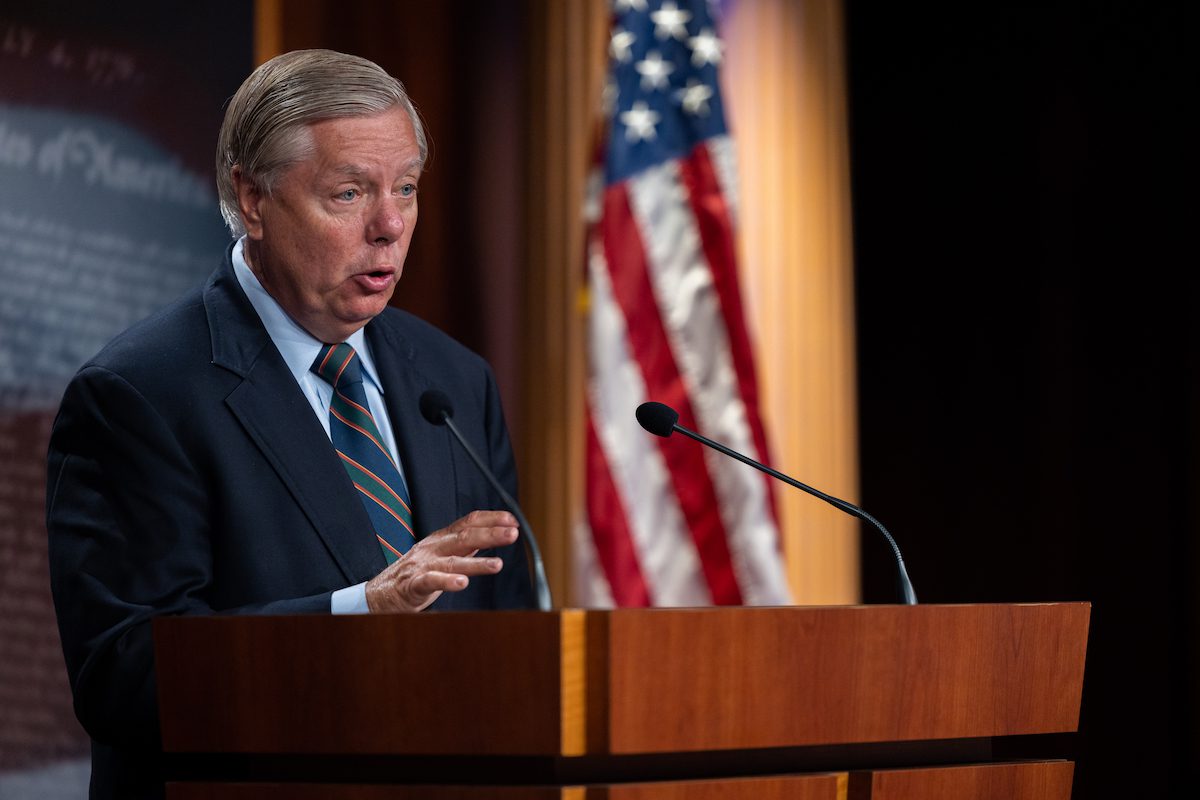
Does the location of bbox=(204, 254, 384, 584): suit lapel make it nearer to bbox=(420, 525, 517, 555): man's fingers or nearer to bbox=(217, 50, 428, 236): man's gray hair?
bbox=(217, 50, 428, 236): man's gray hair

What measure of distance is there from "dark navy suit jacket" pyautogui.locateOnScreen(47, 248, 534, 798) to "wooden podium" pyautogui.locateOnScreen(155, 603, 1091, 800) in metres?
0.24

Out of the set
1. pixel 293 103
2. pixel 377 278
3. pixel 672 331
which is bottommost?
pixel 672 331

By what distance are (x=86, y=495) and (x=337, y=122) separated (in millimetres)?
649

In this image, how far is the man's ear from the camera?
2.17m

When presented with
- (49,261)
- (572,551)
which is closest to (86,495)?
(49,261)

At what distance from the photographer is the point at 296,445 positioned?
1.98 meters

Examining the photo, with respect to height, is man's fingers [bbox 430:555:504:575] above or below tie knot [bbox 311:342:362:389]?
below

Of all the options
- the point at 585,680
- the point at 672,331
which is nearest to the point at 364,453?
the point at 585,680

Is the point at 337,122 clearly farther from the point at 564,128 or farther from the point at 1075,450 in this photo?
the point at 1075,450

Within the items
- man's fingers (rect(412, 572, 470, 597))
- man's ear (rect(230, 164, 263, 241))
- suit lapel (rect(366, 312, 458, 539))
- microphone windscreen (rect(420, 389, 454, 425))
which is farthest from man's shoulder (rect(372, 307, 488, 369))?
man's fingers (rect(412, 572, 470, 597))

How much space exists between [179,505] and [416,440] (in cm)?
42

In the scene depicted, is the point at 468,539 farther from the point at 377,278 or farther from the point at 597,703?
the point at 377,278

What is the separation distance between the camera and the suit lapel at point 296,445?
1948 mm

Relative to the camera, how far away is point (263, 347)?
2.05m
